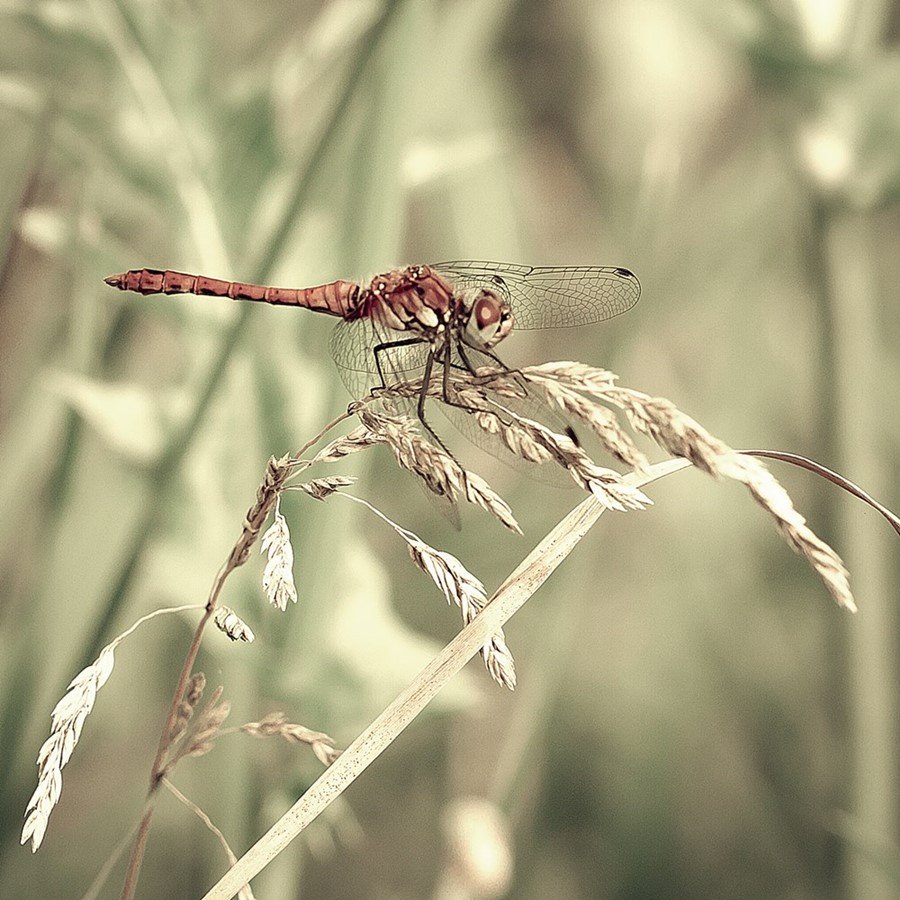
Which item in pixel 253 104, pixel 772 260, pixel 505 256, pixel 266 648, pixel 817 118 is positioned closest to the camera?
pixel 266 648

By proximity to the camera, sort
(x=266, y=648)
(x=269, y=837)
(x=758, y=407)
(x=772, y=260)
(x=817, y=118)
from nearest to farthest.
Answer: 1. (x=269, y=837)
2. (x=266, y=648)
3. (x=817, y=118)
4. (x=758, y=407)
5. (x=772, y=260)

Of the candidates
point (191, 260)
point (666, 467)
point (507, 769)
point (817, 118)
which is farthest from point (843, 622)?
point (191, 260)

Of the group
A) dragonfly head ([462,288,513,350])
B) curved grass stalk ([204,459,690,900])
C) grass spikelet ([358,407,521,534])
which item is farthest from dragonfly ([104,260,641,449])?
curved grass stalk ([204,459,690,900])

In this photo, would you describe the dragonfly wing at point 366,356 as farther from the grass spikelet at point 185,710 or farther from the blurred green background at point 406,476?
the grass spikelet at point 185,710

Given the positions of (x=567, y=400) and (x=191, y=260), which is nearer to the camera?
(x=567, y=400)

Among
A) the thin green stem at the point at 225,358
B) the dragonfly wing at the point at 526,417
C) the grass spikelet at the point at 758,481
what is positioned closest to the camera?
the grass spikelet at the point at 758,481

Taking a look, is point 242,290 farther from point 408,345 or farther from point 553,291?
point 553,291

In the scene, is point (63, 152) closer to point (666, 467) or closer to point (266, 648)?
point (266, 648)

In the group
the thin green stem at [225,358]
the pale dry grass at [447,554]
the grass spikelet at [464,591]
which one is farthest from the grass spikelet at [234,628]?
the thin green stem at [225,358]

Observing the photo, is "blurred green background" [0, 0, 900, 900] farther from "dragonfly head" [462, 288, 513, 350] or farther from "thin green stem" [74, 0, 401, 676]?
"dragonfly head" [462, 288, 513, 350]
